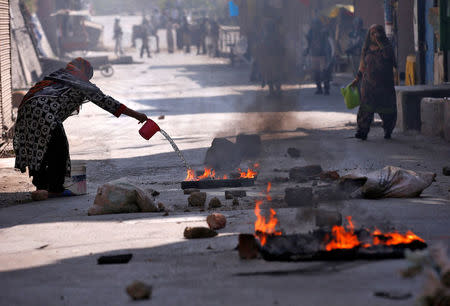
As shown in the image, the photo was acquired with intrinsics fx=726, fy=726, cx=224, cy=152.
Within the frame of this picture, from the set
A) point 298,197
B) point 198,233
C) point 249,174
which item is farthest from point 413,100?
point 198,233

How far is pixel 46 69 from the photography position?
27109mm

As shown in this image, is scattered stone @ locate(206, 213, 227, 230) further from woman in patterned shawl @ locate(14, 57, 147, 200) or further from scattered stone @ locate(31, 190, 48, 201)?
scattered stone @ locate(31, 190, 48, 201)

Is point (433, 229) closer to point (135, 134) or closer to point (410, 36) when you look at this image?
point (135, 134)

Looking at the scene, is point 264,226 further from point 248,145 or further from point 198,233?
point 248,145

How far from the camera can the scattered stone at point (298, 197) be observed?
20.9ft

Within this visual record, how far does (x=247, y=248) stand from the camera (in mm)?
4594

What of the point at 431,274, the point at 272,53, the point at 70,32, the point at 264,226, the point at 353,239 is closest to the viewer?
the point at 431,274

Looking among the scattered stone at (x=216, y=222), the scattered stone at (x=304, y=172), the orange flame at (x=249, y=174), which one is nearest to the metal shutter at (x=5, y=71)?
the orange flame at (x=249, y=174)

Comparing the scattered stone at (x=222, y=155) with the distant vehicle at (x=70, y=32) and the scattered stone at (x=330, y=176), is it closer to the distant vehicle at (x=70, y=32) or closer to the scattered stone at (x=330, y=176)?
the scattered stone at (x=330, y=176)

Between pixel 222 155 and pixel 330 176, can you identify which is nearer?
pixel 330 176

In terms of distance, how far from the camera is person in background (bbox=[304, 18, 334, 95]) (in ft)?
62.0

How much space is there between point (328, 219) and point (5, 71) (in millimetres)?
10128

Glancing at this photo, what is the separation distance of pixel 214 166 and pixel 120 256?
442cm

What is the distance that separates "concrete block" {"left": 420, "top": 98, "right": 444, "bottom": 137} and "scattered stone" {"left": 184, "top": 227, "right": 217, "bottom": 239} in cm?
647
